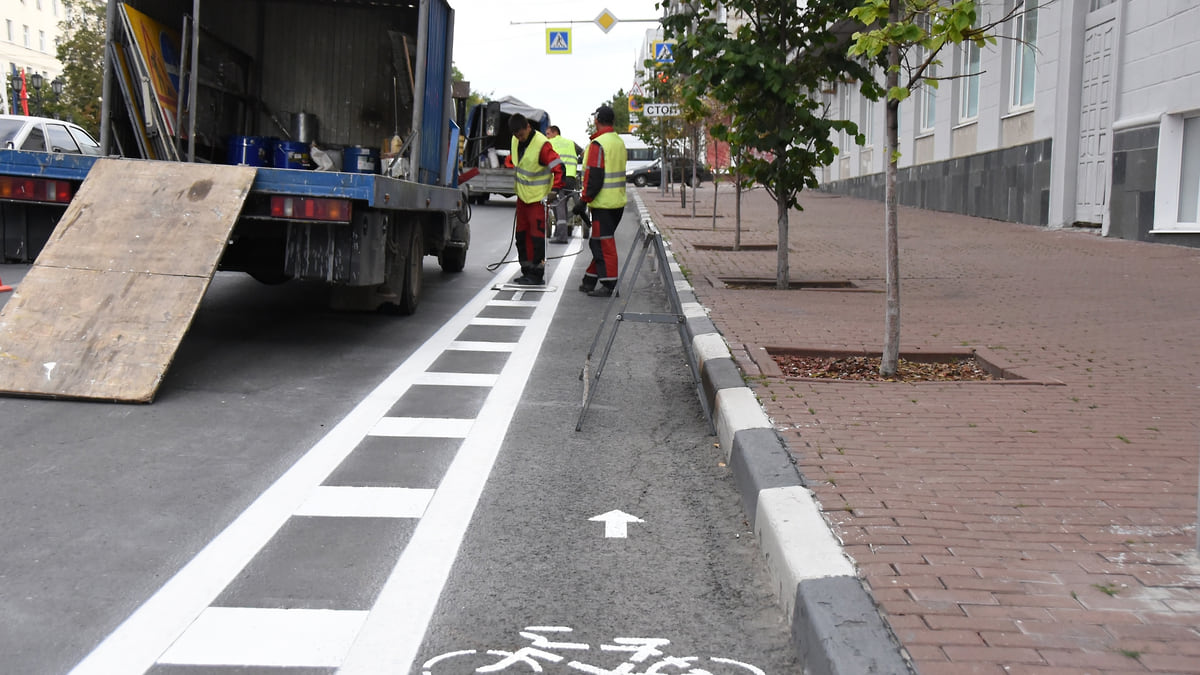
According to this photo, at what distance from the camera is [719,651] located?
3.70m

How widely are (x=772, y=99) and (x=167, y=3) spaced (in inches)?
227

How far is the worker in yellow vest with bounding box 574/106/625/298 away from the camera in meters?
12.5

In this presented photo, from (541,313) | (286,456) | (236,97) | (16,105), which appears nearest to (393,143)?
(236,97)

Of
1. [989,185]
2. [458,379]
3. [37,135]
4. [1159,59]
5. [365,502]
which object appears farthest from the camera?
[989,185]

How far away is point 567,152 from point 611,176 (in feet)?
33.5

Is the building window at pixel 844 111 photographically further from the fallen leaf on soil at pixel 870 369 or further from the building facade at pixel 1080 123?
the fallen leaf on soil at pixel 870 369

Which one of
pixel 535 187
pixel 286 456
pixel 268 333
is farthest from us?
pixel 535 187

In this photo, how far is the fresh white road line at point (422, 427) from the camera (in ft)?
21.2

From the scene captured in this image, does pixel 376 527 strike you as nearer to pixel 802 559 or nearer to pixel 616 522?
pixel 616 522

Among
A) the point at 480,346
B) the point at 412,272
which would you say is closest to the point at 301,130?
the point at 412,272

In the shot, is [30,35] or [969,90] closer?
[969,90]

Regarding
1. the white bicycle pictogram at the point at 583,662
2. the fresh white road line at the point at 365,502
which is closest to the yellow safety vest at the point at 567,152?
the fresh white road line at the point at 365,502

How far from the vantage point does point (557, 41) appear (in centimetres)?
3719

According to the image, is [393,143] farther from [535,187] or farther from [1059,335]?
[1059,335]
